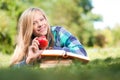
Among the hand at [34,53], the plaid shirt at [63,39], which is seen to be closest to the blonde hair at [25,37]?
the plaid shirt at [63,39]

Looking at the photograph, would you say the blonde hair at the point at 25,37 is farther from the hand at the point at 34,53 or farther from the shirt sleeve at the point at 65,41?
the hand at the point at 34,53

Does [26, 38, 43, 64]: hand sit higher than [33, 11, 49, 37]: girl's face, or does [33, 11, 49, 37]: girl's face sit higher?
[33, 11, 49, 37]: girl's face

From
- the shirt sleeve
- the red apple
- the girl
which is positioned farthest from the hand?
the shirt sleeve

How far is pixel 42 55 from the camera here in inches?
142

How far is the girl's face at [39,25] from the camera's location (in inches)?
181

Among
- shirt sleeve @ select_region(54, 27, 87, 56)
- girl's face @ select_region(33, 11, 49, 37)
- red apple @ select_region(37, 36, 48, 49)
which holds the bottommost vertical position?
shirt sleeve @ select_region(54, 27, 87, 56)

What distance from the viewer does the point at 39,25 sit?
15.2ft

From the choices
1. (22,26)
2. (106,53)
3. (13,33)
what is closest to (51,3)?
(13,33)

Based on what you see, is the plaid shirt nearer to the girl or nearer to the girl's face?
the girl

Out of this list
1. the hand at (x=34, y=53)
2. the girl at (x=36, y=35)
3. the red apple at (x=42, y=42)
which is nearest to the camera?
the hand at (x=34, y=53)

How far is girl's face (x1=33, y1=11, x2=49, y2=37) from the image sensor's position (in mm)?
4598

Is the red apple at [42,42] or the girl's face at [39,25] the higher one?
the girl's face at [39,25]

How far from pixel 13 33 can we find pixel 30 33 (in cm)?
1288

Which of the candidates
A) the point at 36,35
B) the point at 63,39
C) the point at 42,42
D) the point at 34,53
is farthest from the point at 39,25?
the point at 34,53
